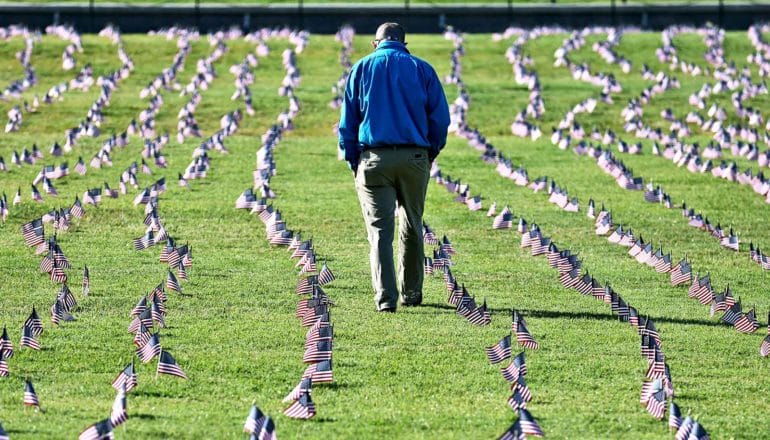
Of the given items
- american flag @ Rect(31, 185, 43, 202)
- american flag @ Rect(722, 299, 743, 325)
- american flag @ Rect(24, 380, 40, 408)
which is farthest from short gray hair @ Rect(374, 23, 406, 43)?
american flag @ Rect(31, 185, 43, 202)

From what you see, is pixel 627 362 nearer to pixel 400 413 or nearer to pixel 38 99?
pixel 400 413

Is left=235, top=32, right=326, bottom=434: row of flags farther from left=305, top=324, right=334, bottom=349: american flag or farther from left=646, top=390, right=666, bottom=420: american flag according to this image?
left=646, top=390, right=666, bottom=420: american flag

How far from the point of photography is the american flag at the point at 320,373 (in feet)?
35.7

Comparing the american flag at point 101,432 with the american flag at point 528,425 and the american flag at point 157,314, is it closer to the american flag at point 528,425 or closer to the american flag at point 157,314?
the american flag at point 528,425

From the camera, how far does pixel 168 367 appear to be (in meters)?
11.0

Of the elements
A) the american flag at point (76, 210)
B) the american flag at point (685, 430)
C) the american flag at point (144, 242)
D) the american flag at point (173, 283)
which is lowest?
the american flag at point (76, 210)

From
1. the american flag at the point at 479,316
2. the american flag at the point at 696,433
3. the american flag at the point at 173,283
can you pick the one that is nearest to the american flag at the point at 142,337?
the american flag at the point at 173,283

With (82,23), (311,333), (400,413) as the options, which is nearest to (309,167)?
(311,333)

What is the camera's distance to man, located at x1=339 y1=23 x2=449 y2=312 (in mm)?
13219

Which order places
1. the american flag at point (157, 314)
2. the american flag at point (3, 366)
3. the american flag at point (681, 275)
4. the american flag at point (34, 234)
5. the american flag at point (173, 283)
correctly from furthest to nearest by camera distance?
the american flag at point (34, 234), the american flag at point (681, 275), the american flag at point (173, 283), the american flag at point (157, 314), the american flag at point (3, 366)

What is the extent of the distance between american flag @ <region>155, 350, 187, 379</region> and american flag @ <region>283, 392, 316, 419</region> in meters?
1.12

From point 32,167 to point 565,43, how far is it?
57.2 feet

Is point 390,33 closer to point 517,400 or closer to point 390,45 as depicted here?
point 390,45

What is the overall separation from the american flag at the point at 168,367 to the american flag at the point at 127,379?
0.37 m
